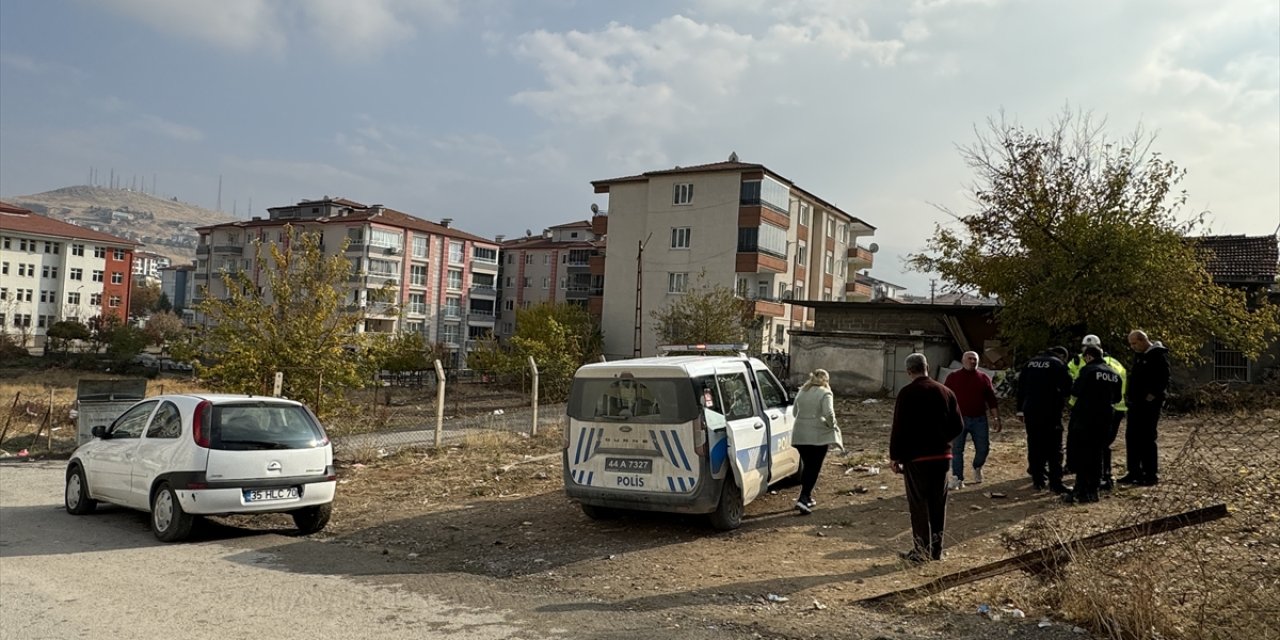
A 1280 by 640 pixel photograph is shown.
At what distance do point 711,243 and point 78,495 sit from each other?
145 feet

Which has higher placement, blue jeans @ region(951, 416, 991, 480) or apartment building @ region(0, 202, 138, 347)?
apartment building @ region(0, 202, 138, 347)

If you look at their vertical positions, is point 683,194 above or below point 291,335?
above

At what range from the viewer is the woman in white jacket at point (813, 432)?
32.7 ft

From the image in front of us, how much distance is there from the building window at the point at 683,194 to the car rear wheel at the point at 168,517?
4636 centimetres

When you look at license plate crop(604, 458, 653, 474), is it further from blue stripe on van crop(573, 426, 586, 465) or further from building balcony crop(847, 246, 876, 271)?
building balcony crop(847, 246, 876, 271)

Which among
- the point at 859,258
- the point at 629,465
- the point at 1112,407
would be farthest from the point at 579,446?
the point at 859,258

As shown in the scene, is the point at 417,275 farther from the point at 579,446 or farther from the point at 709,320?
the point at 579,446

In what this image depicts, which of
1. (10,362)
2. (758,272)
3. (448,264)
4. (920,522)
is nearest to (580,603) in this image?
(920,522)

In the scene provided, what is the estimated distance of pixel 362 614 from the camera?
21.6 feet

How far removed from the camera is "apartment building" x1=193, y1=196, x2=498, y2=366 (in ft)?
251

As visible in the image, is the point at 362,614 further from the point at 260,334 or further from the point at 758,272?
the point at 758,272

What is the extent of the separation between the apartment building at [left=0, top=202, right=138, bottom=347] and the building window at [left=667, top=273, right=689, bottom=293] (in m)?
64.4

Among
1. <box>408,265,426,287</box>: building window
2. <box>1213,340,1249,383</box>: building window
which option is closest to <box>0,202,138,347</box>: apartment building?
<box>408,265,426,287</box>: building window

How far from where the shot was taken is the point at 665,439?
898cm
